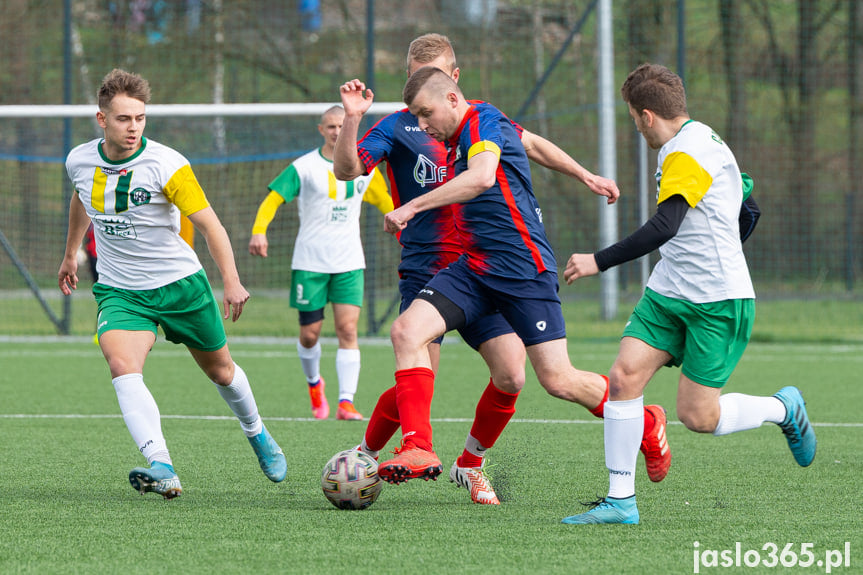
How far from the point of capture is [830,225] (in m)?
19.1

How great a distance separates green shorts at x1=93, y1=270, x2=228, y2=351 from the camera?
191 inches

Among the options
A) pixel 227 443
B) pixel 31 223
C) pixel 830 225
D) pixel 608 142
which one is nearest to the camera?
pixel 227 443

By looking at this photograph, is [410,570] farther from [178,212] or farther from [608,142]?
[608,142]

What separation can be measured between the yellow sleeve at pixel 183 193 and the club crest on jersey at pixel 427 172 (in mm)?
981

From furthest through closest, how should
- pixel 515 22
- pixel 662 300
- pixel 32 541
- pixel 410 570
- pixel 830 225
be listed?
1. pixel 830 225
2. pixel 515 22
3. pixel 662 300
4. pixel 32 541
5. pixel 410 570

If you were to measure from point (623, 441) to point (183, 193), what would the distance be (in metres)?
2.11

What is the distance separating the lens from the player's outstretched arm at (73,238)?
16.9 ft

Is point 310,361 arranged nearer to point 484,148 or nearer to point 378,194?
point 378,194

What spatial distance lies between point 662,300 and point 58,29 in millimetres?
16174

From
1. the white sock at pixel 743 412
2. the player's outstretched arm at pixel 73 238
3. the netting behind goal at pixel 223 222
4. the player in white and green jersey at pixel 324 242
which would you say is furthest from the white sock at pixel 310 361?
the netting behind goal at pixel 223 222

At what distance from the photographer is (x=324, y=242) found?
8195 millimetres

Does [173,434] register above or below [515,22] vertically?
below

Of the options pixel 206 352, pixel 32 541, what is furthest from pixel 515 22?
pixel 32 541

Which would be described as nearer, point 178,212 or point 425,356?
point 425,356
